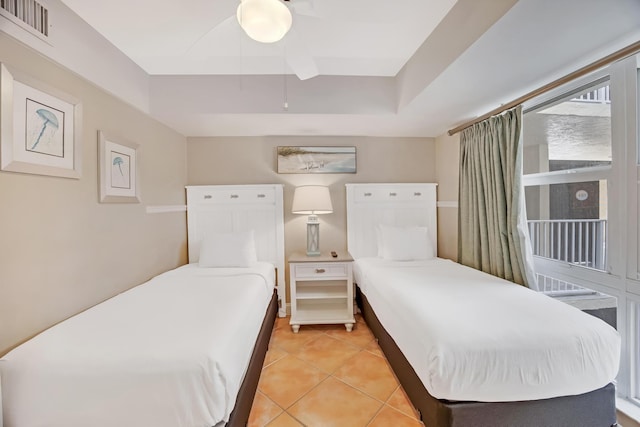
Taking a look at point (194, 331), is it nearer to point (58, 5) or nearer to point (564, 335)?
point (564, 335)

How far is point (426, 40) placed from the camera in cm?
184

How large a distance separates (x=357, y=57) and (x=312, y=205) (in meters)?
1.37

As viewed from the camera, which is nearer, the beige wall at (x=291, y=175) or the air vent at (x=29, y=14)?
the air vent at (x=29, y=14)

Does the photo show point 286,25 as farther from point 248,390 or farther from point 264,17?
point 248,390

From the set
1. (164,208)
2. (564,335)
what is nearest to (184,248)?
(164,208)

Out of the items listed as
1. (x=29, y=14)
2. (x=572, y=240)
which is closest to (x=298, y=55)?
(x=29, y=14)

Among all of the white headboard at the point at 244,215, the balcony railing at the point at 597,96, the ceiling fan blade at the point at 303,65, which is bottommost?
the white headboard at the point at 244,215

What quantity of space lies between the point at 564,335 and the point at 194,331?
170 centimetres

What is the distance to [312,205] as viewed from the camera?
109 inches

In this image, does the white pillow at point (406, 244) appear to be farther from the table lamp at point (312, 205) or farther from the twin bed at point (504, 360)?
the twin bed at point (504, 360)

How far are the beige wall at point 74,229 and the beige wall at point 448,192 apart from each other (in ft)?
9.73

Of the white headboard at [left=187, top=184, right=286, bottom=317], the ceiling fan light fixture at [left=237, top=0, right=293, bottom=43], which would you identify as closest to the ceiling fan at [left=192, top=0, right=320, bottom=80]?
the ceiling fan light fixture at [left=237, top=0, right=293, bottom=43]

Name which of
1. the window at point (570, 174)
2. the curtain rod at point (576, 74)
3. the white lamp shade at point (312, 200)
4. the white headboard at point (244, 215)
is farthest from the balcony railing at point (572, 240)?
the white headboard at point (244, 215)

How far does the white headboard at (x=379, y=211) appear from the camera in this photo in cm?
311
